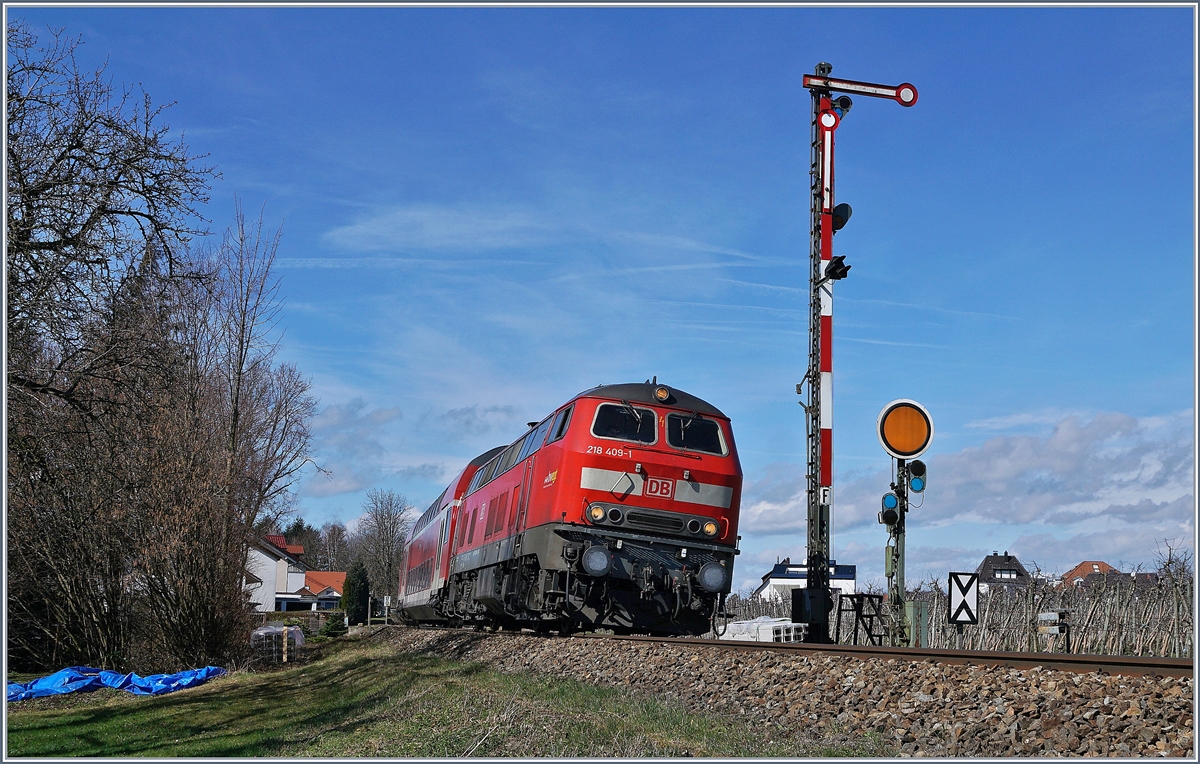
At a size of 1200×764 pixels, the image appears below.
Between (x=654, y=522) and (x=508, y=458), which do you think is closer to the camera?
(x=654, y=522)

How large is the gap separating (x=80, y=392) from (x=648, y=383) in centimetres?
801

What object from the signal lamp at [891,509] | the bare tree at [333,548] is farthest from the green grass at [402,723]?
the bare tree at [333,548]

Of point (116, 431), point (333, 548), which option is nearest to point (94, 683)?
point (116, 431)

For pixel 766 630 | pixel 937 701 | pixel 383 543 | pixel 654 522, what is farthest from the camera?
pixel 383 543

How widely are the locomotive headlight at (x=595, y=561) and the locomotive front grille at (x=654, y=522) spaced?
29.2 inches

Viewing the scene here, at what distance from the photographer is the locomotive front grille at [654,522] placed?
14273 millimetres

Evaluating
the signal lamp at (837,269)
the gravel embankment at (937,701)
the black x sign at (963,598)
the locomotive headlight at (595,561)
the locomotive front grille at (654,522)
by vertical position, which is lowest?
the gravel embankment at (937,701)

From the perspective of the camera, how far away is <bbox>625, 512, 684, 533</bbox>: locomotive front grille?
1427 centimetres

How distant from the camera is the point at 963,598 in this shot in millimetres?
12023

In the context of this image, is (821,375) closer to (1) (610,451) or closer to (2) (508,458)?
(1) (610,451)

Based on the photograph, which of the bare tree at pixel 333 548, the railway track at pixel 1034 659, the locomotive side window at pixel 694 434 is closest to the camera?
the railway track at pixel 1034 659

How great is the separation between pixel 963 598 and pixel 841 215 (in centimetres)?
838

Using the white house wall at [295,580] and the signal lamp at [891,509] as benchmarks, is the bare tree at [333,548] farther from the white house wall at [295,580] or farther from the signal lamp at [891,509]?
the signal lamp at [891,509]

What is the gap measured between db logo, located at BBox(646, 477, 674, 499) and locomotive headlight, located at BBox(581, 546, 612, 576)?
127 cm
